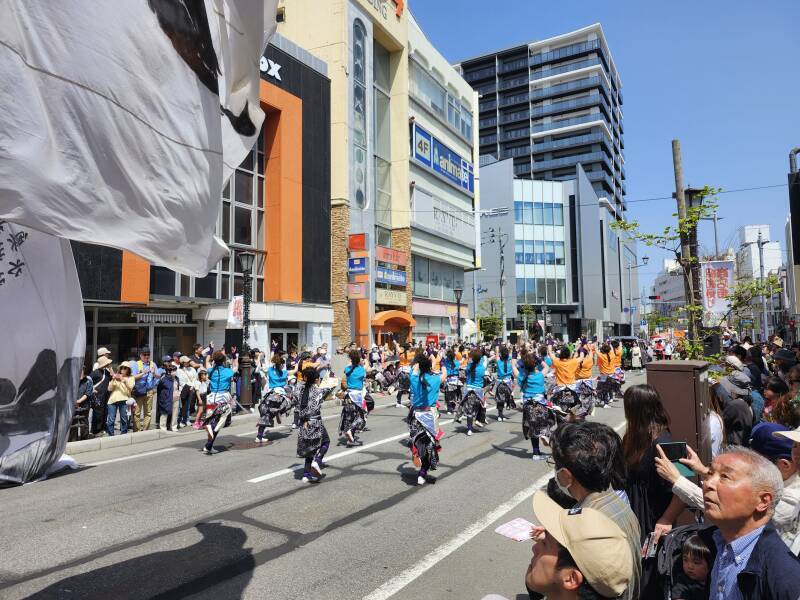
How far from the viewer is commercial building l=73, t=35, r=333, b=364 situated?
65.6 feet

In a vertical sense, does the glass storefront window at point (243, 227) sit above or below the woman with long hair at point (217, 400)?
above

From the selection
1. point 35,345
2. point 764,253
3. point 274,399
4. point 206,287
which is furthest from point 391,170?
point 764,253

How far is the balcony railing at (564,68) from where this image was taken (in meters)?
83.3

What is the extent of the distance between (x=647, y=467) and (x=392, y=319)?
27.5 metres

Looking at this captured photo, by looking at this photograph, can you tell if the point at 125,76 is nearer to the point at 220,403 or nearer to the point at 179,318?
the point at 220,403

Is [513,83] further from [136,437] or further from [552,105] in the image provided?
[136,437]

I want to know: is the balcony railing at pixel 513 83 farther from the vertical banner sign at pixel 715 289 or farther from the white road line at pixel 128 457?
the white road line at pixel 128 457

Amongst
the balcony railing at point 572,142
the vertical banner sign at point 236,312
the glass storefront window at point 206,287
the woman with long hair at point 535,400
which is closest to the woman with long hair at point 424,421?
the woman with long hair at point 535,400

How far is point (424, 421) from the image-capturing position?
26.0 feet

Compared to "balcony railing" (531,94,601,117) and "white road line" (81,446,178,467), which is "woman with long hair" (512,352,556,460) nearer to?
"white road line" (81,446,178,467)

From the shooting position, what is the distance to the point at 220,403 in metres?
9.92

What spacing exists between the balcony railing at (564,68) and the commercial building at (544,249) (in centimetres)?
2901

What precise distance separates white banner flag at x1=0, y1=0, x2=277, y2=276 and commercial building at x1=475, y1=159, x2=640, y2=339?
182 ft

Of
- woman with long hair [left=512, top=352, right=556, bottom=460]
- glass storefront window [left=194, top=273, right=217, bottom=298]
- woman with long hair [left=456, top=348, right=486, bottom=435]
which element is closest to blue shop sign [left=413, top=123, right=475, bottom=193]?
glass storefront window [left=194, top=273, right=217, bottom=298]
